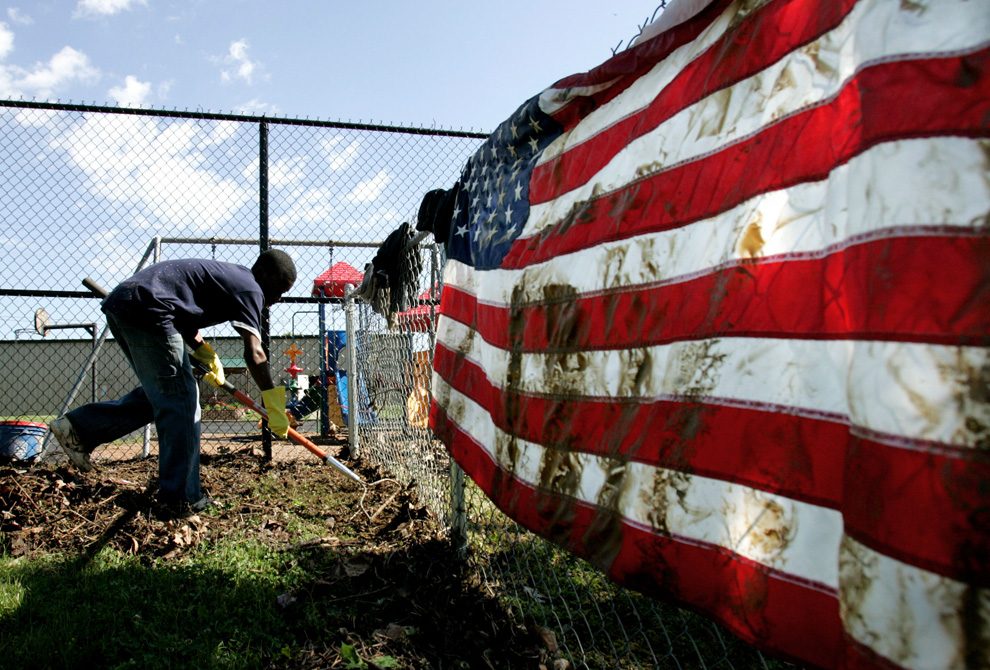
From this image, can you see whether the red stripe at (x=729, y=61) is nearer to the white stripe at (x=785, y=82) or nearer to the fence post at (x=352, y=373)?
the white stripe at (x=785, y=82)

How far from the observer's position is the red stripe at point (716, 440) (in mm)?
810

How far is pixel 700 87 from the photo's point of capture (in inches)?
43.3

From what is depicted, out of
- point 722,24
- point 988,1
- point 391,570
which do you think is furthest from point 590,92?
point 391,570

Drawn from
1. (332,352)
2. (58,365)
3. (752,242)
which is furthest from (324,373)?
(58,365)

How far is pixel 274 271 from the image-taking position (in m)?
4.21

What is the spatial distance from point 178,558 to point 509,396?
234 centimetres

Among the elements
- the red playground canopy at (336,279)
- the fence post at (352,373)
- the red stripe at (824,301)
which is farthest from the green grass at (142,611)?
the red playground canopy at (336,279)

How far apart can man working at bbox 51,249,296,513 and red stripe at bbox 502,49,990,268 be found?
3125 millimetres

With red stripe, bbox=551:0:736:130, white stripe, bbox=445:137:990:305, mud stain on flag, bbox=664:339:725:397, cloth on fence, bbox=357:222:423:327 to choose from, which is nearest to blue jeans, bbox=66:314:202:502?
cloth on fence, bbox=357:222:423:327

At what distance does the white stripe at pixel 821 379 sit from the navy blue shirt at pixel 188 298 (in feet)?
10.1

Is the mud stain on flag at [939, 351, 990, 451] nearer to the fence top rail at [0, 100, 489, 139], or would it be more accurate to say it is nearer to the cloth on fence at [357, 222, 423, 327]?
the cloth on fence at [357, 222, 423, 327]

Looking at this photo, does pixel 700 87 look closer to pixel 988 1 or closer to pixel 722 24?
pixel 722 24

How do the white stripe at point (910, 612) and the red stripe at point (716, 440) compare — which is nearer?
the white stripe at point (910, 612)

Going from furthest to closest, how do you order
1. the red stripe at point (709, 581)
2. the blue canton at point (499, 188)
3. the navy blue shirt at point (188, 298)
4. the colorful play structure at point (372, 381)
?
the colorful play structure at point (372, 381) < the navy blue shirt at point (188, 298) < the blue canton at point (499, 188) < the red stripe at point (709, 581)
